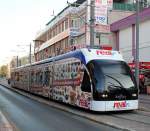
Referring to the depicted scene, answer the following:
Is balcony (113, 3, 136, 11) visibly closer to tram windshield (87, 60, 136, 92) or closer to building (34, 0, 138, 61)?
building (34, 0, 138, 61)

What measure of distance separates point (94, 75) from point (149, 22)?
26.0 meters

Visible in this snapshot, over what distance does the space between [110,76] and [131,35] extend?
3018 centimetres

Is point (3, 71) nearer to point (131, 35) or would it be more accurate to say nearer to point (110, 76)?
point (131, 35)

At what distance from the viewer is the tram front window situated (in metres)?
20.0

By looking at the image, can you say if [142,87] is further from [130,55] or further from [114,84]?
[114,84]

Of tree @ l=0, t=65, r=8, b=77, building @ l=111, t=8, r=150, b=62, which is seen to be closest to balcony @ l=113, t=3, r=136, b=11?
building @ l=111, t=8, r=150, b=62

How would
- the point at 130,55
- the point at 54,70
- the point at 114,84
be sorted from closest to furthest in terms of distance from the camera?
the point at 114,84 → the point at 54,70 → the point at 130,55

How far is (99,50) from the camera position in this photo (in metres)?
21.8

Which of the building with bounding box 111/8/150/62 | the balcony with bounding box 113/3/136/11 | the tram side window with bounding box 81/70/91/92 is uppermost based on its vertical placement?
the balcony with bounding box 113/3/136/11

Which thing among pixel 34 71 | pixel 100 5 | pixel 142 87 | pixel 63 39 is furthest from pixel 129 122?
pixel 63 39

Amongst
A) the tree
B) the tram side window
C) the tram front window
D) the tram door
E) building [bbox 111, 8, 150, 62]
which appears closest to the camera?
the tram front window

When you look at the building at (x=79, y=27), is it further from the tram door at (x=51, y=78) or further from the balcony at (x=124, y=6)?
the tram door at (x=51, y=78)

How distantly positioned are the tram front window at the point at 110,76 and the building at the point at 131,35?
80.8ft

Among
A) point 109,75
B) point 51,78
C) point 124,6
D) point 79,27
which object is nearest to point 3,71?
point 79,27
